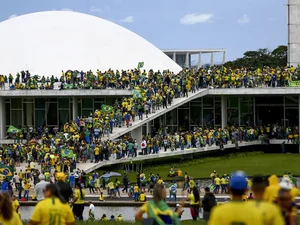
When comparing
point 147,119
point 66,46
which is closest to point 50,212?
point 147,119

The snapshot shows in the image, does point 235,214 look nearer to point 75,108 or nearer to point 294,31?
point 75,108

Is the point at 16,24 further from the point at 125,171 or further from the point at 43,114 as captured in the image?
the point at 125,171

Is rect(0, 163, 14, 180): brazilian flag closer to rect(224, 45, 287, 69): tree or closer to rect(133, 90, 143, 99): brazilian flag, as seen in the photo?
rect(133, 90, 143, 99): brazilian flag

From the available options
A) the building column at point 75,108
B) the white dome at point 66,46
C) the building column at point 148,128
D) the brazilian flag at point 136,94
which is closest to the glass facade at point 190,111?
the building column at point 75,108

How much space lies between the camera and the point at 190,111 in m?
48.7

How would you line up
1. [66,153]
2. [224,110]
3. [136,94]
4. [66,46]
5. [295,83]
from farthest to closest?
[66,46], [224,110], [295,83], [136,94], [66,153]

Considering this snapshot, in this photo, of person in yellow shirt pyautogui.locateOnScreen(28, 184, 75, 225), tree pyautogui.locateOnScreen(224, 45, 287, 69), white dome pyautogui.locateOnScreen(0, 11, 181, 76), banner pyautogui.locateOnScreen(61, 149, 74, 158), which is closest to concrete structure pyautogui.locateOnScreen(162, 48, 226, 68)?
tree pyautogui.locateOnScreen(224, 45, 287, 69)

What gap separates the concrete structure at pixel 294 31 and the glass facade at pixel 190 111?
8.51m

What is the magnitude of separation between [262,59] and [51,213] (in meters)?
88.6

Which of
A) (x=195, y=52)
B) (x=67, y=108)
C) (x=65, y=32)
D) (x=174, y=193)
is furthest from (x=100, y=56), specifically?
(x=195, y=52)

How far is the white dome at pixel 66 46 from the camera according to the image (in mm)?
52719

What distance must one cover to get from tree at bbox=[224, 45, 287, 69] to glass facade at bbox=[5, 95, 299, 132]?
143 ft

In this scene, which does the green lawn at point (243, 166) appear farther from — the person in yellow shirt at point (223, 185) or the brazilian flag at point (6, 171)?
the brazilian flag at point (6, 171)

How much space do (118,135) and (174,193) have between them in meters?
11.5
